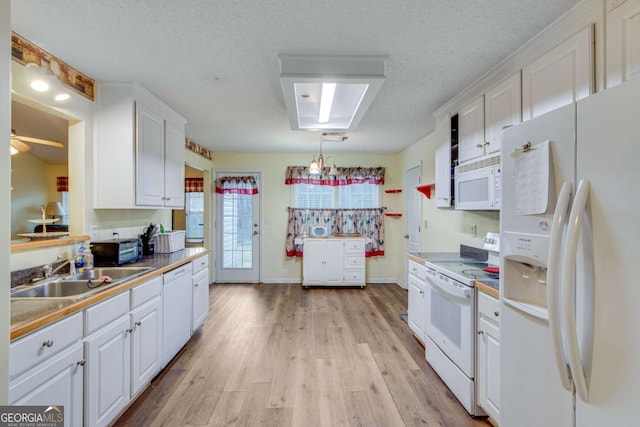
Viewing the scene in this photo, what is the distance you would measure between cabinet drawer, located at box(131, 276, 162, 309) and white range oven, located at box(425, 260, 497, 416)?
2188mm

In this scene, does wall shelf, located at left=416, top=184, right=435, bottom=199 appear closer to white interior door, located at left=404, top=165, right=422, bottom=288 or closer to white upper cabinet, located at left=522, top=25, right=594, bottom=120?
white interior door, located at left=404, top=165, right=422, bottom=288

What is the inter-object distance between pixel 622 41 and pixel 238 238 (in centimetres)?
495

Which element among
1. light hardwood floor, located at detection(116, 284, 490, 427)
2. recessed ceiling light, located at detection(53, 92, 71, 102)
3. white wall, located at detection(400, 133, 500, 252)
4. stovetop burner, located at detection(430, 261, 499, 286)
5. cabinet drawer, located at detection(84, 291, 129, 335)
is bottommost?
light hardwood floor, located at detection(116, 284, 490, 427)

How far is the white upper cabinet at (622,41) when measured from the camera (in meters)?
1.17

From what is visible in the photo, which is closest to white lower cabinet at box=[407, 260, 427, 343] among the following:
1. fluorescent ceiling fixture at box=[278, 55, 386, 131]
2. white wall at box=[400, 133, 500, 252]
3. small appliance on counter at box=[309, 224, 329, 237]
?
white wall at box=[400, 133, 500, 252]

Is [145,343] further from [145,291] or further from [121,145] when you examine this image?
[121,145]

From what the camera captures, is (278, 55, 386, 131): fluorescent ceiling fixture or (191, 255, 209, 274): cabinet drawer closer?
(278, 55, 386, 131): fluorescent ceiling fixture

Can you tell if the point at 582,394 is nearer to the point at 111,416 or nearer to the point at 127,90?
the point at 111,416

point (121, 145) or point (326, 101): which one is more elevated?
point (326, 101)

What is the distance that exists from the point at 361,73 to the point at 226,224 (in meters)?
3.92

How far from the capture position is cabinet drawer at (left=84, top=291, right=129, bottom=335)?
146 centimetres

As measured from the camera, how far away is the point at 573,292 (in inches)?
35.5

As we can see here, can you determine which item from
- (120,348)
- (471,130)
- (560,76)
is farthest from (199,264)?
(560,76)

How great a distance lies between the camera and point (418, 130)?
12.0 feet
